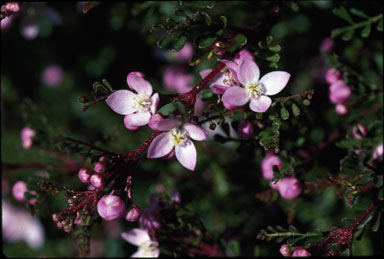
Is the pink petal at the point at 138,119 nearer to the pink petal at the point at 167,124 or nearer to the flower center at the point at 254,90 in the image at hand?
the pink petal at the point at 167,124

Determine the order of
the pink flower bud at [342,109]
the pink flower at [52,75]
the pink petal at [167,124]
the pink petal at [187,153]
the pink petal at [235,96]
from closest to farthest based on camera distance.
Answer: the pink petal at [167,124], the pink petal at [235,96], the pink petal at [187,153], the pink flower bud at [342,109], the pink flower at [52,75]

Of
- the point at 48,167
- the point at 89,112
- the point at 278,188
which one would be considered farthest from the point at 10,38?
the point at 278,188

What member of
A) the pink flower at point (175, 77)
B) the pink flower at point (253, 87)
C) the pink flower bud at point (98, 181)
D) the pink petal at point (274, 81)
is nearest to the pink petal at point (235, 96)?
the pink flower at point (253, 87)

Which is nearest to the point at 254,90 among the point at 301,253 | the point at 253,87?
the point at 253,87

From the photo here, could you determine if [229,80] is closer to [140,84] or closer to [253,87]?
[253,87]

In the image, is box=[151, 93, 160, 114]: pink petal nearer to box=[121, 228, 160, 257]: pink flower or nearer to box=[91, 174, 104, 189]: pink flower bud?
box=[91, 174, 104, 189]: pink flower bud

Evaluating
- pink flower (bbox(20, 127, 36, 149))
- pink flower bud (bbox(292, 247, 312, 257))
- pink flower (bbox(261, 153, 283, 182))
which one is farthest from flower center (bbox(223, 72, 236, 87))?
pink flower (bbox(20, 127, 36, 149))
